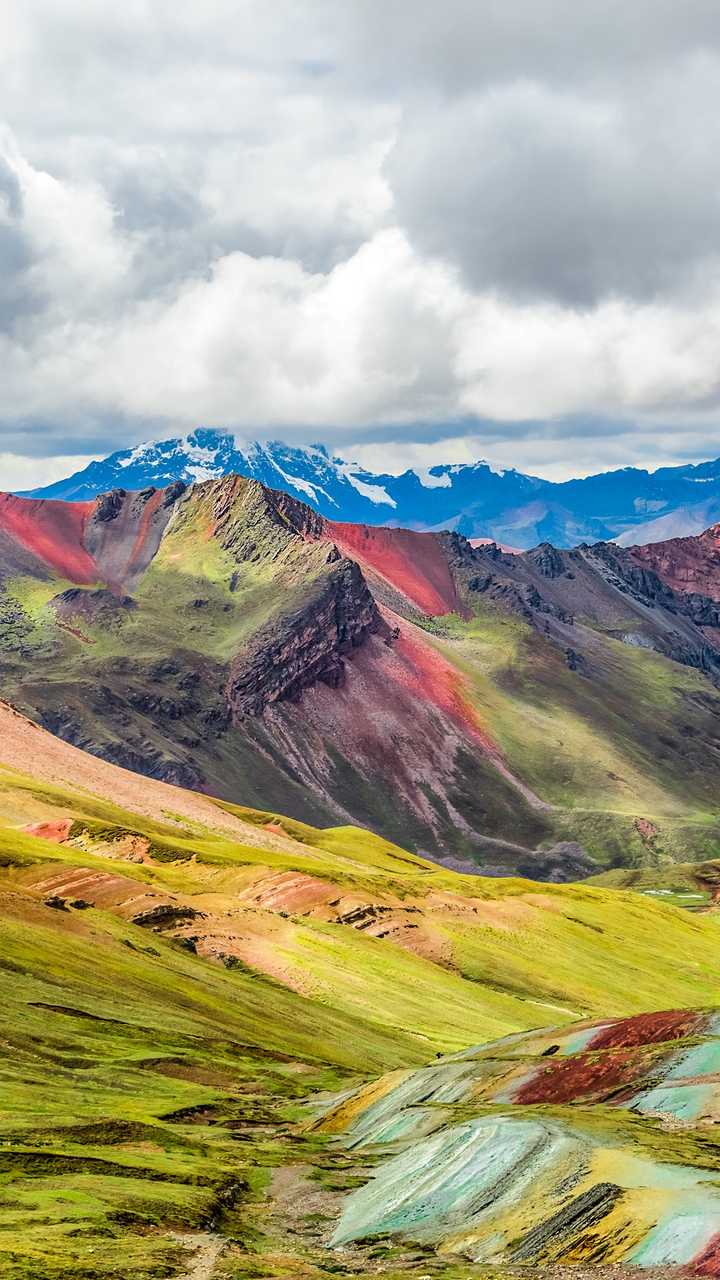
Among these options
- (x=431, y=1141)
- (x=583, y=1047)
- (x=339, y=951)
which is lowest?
(x=339, y=951)

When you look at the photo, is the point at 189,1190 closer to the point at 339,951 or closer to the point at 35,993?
the point at 35,993

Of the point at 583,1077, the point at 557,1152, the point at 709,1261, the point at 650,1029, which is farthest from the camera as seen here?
the point at 650,1029

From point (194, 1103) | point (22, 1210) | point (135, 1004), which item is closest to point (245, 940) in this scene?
point (135, 1004)

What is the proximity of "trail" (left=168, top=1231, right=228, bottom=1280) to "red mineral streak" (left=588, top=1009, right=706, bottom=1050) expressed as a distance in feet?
169

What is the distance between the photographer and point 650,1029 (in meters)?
112

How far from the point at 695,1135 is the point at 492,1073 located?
107ft

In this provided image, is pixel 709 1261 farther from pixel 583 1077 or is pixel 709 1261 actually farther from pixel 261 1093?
pixel 261 1093

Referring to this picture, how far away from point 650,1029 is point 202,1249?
58615 millimetres

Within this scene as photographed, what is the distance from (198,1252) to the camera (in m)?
63.7

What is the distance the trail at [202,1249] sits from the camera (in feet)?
192

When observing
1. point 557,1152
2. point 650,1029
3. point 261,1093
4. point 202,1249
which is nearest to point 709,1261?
point 557,1152

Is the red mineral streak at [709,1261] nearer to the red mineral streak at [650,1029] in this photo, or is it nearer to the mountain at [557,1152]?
the mountain at [557,1152]

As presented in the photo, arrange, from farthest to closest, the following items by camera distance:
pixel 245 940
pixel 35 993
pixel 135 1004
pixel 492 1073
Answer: pixel 245 940, pixel 135 1004, pixel 35 993, pixel 492 1073

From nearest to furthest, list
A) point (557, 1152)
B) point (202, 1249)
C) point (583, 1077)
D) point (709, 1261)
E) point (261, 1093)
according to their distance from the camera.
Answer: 1. point (709, 1261)
2. point (202, 1249)
3. point (557, 1152)
4. point (583, 1077)
5. point (261, 1093)
